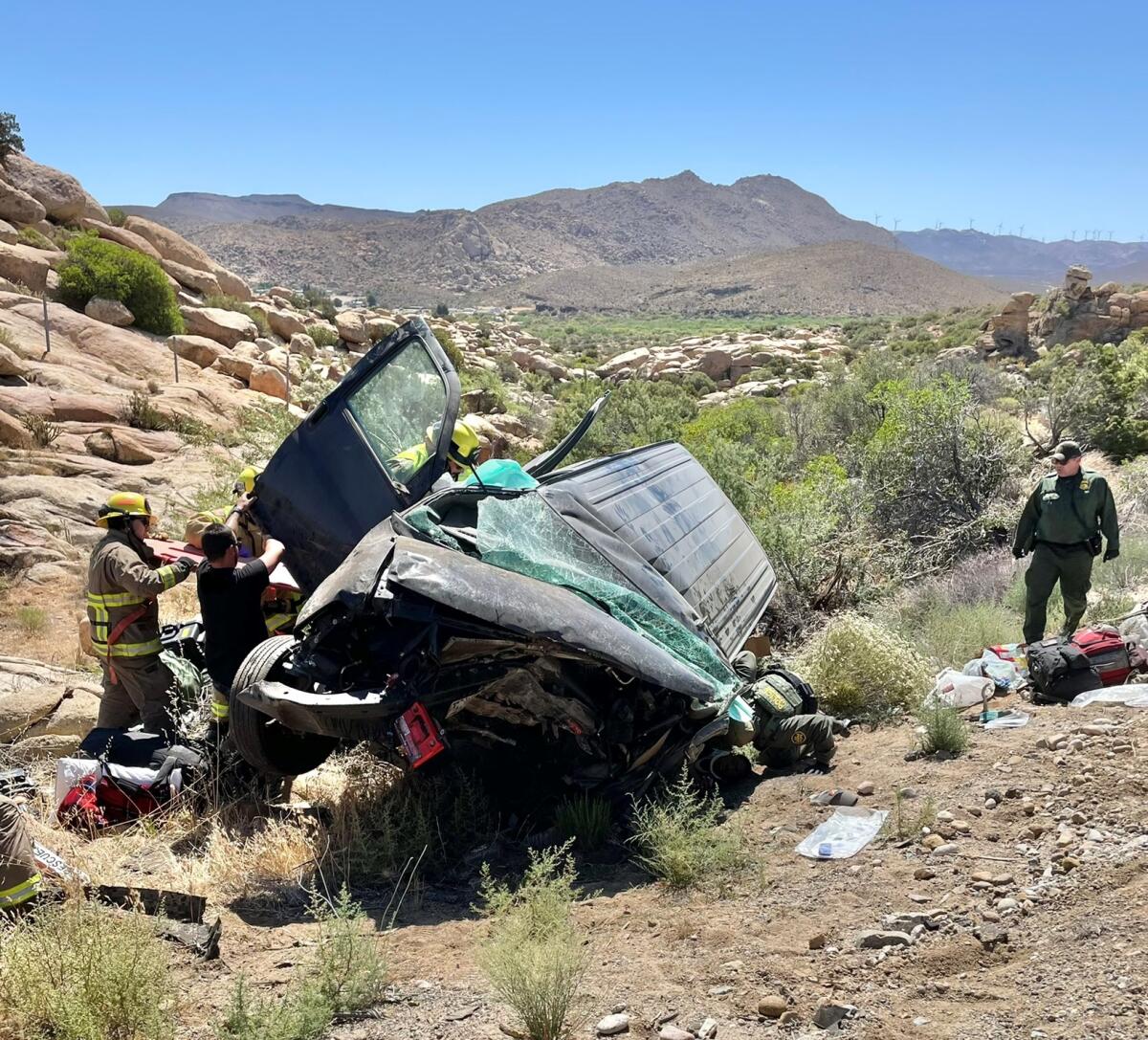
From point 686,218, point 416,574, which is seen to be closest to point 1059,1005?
point 416,574

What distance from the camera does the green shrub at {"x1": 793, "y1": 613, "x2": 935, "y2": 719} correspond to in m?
6.75

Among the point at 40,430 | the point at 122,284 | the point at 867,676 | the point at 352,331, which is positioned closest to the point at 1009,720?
the point at 867,676

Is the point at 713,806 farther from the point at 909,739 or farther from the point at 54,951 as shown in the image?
the point at 54,951

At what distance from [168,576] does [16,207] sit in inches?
941

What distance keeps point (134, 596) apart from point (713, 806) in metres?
3.82

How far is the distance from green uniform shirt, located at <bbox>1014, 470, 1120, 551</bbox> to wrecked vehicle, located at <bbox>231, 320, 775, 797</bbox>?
2.48m

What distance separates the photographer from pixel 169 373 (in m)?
18.7

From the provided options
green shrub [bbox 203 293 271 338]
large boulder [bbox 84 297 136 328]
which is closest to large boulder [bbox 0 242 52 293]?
large boulder [bbox 84 297 136 328]

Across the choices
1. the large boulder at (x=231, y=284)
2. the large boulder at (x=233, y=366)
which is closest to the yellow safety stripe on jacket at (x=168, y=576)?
the large boulder at (x=233, y=366)

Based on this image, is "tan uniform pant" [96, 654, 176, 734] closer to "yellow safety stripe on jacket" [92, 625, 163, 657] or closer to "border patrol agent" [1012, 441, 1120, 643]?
"yellow safety stripe on jacket" [92, 625, 163, 657]

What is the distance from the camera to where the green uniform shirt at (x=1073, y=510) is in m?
7.19

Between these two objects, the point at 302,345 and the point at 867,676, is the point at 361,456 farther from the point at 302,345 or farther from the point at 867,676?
the point at 302,345

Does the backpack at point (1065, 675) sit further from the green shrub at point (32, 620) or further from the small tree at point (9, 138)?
the small tree at point (9, 138)

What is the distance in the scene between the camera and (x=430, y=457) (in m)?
5.91
